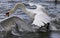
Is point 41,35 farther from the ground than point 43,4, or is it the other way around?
point 43,4

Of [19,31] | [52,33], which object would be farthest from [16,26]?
[52,33]

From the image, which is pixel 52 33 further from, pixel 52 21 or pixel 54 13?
pixel 54 13

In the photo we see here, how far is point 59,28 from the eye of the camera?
1267 cm

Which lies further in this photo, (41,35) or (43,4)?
(43,4)

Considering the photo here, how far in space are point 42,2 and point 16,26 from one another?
486 cm

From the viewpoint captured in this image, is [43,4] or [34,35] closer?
[34,35]

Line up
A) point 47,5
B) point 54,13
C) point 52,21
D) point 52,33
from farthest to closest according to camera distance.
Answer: point 47,5
point 54,13
point 52,21
point 52,33

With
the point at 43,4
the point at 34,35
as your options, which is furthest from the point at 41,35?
the point at 43,4

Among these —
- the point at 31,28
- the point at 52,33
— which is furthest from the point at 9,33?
the point at 52,33

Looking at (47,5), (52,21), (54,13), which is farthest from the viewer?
(47,5)

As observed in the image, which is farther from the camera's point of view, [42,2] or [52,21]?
[42,2]

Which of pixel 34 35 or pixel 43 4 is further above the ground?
pixel 43 4

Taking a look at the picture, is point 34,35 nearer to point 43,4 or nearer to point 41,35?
point 41,35

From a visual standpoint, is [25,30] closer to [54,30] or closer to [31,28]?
[31,28]
